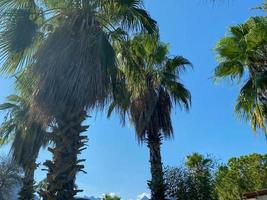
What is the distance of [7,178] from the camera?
27609 millimetres

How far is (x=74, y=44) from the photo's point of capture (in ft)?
31.7

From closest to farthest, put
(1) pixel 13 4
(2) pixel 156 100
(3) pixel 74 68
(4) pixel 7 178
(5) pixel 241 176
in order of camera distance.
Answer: (3) pixel 74 68 → (1) pixel 13 4 → (2) pixel 156 100 → (5) pixel 241 176 → (4) pixel 7 178

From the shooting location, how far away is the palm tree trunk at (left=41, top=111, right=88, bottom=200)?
830 centimetres

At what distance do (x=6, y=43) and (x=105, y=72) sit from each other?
8.79 ft

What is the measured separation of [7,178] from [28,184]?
30.3 feet

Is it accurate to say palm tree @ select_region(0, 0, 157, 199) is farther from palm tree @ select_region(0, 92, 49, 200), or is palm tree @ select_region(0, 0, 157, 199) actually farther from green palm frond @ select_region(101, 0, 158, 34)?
palm tree @ select_region(0, 92, 49, 200)

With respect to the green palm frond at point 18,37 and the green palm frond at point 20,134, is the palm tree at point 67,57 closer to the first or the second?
the green palm frond at point 18,37

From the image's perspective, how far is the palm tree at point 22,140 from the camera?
17109mm

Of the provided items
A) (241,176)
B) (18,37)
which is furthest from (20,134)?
(241,176)

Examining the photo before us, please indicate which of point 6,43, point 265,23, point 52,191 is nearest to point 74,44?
point 6,43

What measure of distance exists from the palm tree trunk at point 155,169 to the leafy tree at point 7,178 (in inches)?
558

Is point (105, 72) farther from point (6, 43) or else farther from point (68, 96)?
point (6, 43)

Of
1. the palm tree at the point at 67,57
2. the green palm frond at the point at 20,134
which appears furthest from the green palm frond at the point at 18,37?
the green palm frond at the point at 20,134

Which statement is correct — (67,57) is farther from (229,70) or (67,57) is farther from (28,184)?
(28,184)
